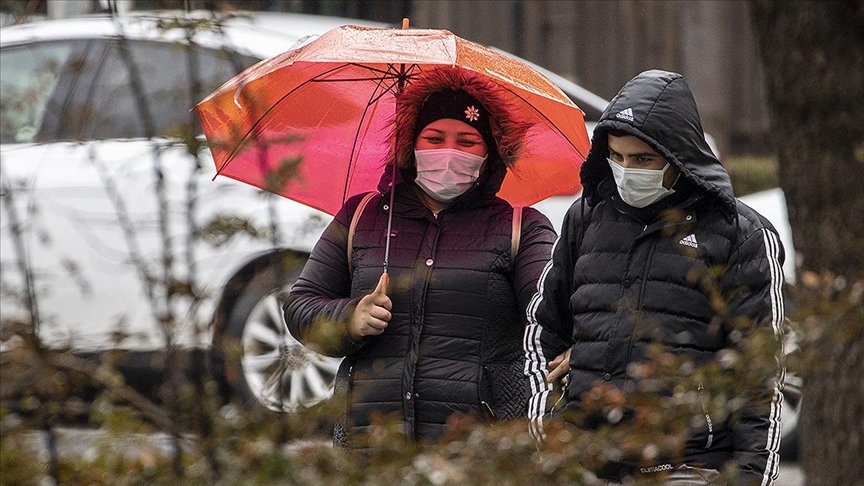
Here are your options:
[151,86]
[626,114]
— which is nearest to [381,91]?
[626,114]

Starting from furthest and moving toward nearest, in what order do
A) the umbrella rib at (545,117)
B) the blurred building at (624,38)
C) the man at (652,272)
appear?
the blurred building at (624,38), the umbrella rib at (545,117), the man at (652,272)

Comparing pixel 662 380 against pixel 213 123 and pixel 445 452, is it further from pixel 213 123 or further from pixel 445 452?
pixel 213 123

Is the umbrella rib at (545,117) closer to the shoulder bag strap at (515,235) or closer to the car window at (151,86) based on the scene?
the shoulder bag strap at (515,235)

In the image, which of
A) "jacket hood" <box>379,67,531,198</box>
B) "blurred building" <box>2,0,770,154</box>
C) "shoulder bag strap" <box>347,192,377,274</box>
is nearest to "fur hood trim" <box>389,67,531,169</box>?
"jacket hood" <box>379,67,531,198</box>

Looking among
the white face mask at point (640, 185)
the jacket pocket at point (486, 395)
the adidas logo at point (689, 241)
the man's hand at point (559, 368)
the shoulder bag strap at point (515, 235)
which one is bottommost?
the jacket pocket at point (486, 395)

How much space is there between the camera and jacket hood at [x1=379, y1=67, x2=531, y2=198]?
3.87 meters

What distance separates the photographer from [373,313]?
3580mm

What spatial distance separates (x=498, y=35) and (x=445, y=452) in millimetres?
10745

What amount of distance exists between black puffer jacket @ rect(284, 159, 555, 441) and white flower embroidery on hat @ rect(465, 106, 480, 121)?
146mm

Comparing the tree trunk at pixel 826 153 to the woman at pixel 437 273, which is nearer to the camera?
the woman at pixel 437 273

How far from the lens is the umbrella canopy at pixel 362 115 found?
12.7 feet

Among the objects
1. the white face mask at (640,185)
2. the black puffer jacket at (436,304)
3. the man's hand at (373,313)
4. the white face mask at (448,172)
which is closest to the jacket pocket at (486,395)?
the black puffer jacket at (436,304)

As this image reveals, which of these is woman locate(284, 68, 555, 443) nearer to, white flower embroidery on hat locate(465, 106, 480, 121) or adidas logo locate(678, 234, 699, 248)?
white flower embroidery on hat locate(465, 106, 480, 121)

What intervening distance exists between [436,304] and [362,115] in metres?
0.70
